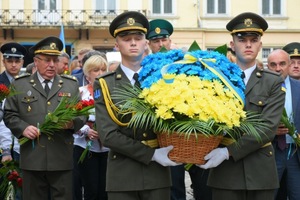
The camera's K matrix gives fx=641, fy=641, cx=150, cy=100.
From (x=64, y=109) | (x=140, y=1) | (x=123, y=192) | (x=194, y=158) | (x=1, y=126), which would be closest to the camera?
(x=194, y=158)

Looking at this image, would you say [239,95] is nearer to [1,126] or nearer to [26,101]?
[26,101]

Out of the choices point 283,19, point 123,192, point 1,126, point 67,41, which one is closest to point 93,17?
point 67,41

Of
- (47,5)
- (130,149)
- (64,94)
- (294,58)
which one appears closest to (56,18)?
(47,5)

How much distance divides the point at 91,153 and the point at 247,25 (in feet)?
9.14

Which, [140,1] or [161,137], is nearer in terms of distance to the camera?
[161,137]

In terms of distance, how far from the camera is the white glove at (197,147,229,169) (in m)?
4.61

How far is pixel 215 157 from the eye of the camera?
15.2 feet

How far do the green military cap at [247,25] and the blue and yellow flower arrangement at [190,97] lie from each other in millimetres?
490

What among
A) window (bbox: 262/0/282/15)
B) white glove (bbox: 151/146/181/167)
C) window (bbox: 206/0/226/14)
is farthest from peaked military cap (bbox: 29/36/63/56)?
window (bbox: 262/0/282/15)

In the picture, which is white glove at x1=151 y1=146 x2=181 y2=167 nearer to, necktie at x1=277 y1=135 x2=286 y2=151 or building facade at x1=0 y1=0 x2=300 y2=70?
necktie at x1=277 y1=135 x2=286 y2=151

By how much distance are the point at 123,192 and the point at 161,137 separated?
1.78 feet

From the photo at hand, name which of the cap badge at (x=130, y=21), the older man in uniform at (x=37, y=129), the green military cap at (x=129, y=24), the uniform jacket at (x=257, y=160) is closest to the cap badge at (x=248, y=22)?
the uniform jacket at (x=257, y=160)

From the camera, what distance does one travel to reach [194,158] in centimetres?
448

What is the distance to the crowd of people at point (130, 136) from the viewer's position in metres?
4.80
